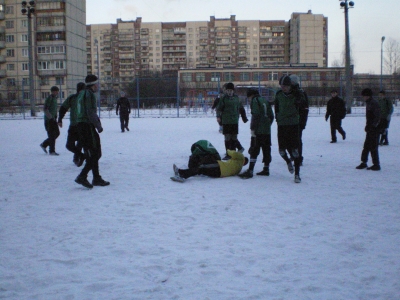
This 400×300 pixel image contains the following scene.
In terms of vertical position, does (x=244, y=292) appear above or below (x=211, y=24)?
below

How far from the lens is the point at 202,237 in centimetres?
466

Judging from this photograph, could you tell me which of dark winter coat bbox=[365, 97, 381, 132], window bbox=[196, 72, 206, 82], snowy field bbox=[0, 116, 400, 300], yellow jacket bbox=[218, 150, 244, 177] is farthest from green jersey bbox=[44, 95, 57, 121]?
window bbox=[196, 72, 206, 82]

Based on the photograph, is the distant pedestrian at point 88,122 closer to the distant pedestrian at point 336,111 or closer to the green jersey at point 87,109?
the green jersey at point 87,109

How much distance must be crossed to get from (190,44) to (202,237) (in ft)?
398

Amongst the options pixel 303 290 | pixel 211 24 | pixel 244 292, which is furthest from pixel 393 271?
pixel 211 24

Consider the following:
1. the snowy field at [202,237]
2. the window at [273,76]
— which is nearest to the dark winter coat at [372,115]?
the snowy field at [202,237]

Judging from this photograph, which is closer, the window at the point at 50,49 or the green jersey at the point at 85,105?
the green jersey at the point at 85,105

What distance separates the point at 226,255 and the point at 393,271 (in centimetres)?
147

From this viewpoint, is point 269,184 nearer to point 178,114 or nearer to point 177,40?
point 178,114

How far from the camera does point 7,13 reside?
2854 inches

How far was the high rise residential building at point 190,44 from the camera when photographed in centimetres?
12094

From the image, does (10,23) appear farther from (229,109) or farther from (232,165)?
(232,165)

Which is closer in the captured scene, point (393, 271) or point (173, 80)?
point (393, 271)

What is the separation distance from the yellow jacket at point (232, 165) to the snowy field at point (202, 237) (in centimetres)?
25
